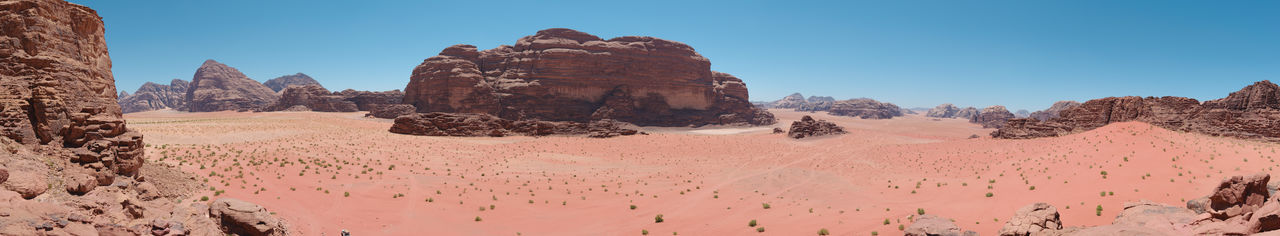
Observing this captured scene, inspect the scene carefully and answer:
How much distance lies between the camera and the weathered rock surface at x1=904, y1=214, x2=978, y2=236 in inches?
427

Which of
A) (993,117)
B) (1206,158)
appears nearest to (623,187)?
(1206,158)

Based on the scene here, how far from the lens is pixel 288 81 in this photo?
174 m

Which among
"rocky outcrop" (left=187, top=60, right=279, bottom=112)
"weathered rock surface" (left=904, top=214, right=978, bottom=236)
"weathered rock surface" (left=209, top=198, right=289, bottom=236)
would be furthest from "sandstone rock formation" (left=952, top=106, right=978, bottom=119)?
"rocky outcrop" (left=187, top=60, right=279, bottom=112)

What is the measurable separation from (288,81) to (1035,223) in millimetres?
214812

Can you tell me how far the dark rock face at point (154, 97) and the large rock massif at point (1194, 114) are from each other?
157 meters

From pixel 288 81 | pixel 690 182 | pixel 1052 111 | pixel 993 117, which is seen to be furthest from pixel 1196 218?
pixel 288 81

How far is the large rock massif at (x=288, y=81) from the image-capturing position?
553 feet

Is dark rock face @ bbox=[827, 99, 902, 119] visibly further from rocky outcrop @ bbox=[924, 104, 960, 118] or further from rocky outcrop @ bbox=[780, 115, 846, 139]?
rocky outcrop @ bbox=[780, 115, 846, 139]

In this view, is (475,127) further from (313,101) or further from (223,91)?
(223,91)

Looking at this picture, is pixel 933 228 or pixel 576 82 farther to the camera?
pixel 576 82

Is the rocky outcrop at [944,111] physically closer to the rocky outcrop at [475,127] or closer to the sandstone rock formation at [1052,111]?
the sandstone rock formation at [1052,111]

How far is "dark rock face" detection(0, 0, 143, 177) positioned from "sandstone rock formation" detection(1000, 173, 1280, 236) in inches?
775

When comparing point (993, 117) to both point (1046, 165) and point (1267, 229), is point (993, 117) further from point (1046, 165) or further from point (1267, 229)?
point (1267, 229)

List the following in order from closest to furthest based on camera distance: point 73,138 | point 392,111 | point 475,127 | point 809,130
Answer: point 73,138, point 475,127, point 809,130, point 392,111
